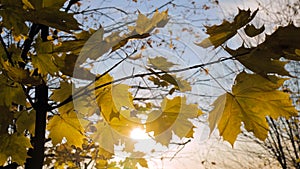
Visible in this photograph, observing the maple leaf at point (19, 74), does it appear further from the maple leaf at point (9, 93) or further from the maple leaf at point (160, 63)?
the maple leaf at point (160, 63)

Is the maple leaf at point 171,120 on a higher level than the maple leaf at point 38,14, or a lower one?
lower

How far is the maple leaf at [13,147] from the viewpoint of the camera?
750mm

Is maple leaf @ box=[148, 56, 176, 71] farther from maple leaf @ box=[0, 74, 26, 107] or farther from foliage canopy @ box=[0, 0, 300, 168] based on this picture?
maple leaf @ box=[0, 74, 26, 107]

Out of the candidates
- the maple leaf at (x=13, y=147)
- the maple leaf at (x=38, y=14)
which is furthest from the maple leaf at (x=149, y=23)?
the maple leaf at (x=13, y=147)

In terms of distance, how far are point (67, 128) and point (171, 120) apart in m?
0.27

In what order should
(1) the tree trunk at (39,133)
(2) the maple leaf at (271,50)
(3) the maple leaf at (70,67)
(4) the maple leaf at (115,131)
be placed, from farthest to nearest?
(4) the maple leaf at (115,131)
(1) the tree trunk at (39,133)
(3) the maple leaf at (70,67)
(2) the maple leaf at (271,50)

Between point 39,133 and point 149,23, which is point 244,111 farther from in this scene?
point 39,133

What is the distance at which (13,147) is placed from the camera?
79 centimetres

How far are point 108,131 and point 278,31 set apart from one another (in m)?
0.57

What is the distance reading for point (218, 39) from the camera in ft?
1.84

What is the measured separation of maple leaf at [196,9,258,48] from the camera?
Result: 1.80 ft

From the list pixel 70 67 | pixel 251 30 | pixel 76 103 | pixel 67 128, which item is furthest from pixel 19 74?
pixel 251 30

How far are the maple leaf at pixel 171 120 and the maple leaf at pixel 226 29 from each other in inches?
9.4

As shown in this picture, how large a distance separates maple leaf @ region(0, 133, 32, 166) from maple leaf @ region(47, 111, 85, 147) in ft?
0.26
